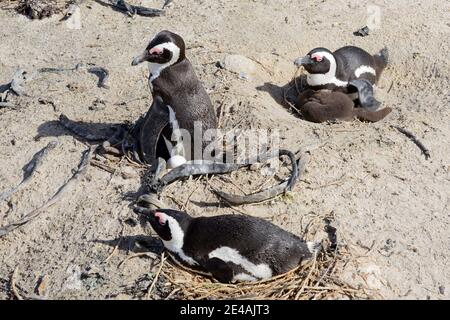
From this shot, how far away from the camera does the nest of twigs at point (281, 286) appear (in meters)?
3.24

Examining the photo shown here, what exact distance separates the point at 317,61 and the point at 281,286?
237 centimetres

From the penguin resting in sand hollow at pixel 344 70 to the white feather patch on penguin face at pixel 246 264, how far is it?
2.18 meters

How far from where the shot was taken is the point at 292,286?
325cm

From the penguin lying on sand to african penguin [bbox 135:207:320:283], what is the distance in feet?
5.63

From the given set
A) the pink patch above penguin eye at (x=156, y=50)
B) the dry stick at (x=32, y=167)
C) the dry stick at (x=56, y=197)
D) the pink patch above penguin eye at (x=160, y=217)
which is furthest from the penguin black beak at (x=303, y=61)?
the pink patch above penguin eye at (x=160, y=217)

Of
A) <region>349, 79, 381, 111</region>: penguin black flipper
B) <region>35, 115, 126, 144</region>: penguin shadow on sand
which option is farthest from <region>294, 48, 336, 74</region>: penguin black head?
<region>35, 115, 126, 144</region>: penguin shadow on sand

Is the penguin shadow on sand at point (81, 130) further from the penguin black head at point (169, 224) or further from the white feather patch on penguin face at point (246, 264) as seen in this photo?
the white feather patch on penguin face at point (246, 264)

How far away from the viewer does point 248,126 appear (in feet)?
14.5

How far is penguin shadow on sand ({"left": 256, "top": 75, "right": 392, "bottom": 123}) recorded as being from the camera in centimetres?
495

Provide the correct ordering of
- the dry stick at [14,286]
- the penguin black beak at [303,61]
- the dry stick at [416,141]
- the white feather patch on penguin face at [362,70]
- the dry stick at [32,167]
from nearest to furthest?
the dry stick at [14,286], the dry stick at [32,167], the dry stick at [416,141], the penguin black beak at [303,61], the white feather patch on penguin face at [362,70]

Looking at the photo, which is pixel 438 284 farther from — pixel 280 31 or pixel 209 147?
pixel 280 31

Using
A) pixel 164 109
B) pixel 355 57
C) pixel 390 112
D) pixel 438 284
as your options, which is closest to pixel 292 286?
pixel 438 284

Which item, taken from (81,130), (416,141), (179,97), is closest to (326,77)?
(416,141)

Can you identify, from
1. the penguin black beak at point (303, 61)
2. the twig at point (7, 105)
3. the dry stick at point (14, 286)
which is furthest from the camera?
the penguin black beak at point (303, 61)
